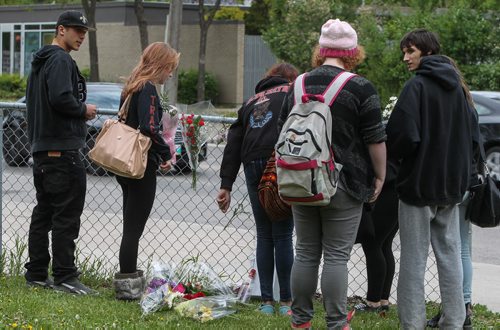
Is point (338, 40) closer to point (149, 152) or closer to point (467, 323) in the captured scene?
point (149, 152)

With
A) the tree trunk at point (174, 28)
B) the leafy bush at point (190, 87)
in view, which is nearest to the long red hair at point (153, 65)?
the tree trunk at point (174, 28)

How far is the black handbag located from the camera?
5.50m

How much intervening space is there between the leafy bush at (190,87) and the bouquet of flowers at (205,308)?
2852cm

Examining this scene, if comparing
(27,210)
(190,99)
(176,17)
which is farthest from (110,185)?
(190,99)

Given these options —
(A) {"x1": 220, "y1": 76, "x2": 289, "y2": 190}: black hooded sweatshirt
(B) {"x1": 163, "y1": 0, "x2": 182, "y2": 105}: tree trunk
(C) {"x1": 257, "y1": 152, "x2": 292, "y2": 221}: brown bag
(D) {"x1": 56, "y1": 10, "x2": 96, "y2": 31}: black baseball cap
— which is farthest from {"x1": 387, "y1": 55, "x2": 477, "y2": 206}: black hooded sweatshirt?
(B) {"x1": 163, "y1": 0, "x2": 182, "y2": 105}: tree trunk

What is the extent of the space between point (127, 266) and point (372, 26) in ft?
59.6

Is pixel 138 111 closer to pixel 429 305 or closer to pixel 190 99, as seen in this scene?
pixel 429 305

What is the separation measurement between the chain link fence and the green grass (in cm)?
88

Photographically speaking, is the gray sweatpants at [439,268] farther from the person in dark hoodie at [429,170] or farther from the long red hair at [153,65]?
the long red hair at [153,65]

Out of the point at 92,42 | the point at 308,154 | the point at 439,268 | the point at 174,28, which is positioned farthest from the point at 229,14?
the point at 308,154

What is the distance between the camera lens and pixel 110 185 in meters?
11.6

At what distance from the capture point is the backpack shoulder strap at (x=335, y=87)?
4.98 meters

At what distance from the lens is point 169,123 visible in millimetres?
6383

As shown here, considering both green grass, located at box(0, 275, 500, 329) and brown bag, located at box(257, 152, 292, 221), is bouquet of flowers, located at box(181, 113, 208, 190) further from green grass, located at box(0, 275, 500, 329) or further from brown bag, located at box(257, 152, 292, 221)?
green grass, located at box(0, 275, 500, 329)
